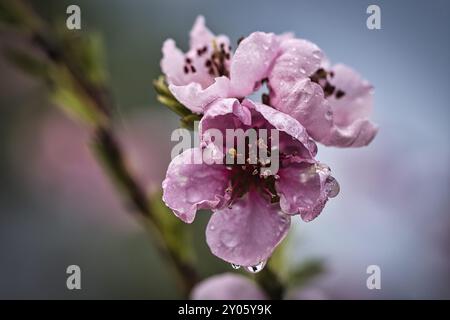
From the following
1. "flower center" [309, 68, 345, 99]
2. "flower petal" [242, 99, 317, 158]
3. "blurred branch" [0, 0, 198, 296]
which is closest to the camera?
"flower petal" [242, 99, 317, 158]

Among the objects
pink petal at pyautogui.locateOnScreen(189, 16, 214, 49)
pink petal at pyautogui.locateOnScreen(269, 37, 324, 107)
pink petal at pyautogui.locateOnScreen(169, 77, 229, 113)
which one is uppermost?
pink petal at pyautogui.locateOnScreen(189, 16, 214, 49)

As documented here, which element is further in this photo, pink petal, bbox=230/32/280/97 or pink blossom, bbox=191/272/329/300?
pink blossom, bbox=191/272/329/300

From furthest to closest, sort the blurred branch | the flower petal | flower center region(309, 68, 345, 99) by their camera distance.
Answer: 1. the blurred branch
2. flower center region(309, 68, 345, 99)
3. the flower petal

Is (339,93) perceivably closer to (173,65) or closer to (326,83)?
(326,83)

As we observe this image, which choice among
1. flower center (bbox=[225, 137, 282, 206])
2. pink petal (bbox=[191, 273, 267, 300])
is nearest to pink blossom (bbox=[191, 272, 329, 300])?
pink petal (bbox=[191, 273, 267, 300])

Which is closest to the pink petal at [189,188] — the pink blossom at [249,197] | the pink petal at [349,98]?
the pink blossom at [249,197]

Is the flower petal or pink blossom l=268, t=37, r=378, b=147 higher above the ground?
pink blossom l=268, t=37, r=378, b=147

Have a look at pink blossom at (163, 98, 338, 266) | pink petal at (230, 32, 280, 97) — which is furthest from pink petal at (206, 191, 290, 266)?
pink petal at (230, 32, 280, 97)

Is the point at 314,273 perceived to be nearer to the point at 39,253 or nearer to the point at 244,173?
the point at 244,173

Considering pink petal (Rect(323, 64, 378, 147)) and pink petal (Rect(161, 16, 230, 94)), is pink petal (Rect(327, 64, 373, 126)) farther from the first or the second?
pink petal (Rect(161, 16, 230, 94))
